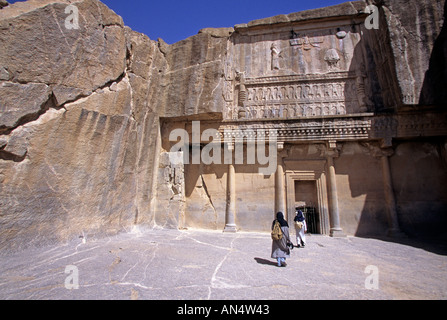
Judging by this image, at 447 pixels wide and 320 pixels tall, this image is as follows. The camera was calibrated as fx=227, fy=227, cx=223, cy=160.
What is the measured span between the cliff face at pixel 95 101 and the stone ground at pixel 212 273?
1.06 m

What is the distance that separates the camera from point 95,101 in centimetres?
603

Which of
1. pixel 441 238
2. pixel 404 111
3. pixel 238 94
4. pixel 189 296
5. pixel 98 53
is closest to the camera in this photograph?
pixel 189 296

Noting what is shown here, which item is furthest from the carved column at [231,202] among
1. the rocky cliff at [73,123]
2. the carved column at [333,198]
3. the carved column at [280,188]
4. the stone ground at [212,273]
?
the carved column at [333,198]

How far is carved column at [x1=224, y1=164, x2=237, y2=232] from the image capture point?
8.35 meters

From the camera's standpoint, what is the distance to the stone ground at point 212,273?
2744 millimetres

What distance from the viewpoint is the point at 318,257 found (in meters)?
4.73

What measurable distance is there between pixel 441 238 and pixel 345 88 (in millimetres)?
5963

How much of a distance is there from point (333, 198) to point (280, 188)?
1.87 metres

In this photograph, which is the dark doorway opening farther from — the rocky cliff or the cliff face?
the rocky cliff

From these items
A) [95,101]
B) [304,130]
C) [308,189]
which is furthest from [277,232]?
[95,101]

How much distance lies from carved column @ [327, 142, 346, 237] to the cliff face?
9.15 feet
